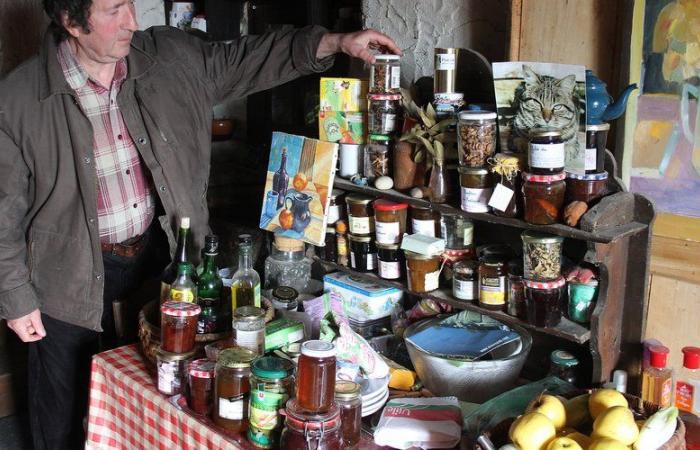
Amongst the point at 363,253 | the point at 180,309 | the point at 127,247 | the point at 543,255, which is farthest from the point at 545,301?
the point at 127,247

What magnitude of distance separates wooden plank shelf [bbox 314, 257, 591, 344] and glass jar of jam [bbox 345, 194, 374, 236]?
0.40ft

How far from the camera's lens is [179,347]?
1.81 m

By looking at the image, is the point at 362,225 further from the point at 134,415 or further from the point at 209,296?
the point at 134,415

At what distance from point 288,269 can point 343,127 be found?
0.49 metres

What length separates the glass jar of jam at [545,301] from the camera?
167cm

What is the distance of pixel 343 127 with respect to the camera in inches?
82.0

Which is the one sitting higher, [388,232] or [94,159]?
[94,159]

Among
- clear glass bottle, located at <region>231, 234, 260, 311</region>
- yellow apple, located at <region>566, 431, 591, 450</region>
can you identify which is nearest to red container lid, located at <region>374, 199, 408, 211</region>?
clear glass bottle, located at <region>231, 234, 260, 311</region>

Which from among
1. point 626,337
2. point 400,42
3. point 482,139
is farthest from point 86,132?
point 626,337

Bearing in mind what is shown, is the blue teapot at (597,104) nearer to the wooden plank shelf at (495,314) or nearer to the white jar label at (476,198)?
the white jar label at (476,198)

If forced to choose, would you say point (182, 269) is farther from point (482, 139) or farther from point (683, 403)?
A: point (683, 403)

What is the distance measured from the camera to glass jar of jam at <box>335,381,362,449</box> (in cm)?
157

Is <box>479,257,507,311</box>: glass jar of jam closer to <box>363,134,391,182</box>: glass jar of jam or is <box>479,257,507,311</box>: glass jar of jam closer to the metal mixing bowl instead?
the metal mixing bowl

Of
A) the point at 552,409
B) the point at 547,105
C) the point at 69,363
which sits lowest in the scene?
the point at 69,363
